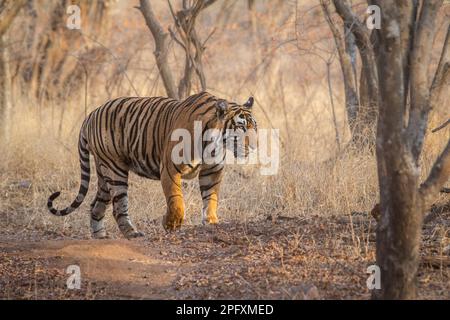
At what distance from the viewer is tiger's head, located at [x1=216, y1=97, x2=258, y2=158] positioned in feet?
20.0

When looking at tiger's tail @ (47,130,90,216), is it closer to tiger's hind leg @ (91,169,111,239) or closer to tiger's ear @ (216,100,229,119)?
tiger's hind leg @ (91,169,111,239)

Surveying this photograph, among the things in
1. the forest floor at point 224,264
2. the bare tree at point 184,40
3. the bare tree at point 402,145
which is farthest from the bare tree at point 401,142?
the bare tree at point 184,40

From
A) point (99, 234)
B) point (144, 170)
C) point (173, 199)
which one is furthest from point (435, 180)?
point (99, 234)

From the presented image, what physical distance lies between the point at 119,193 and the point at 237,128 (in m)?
1.34

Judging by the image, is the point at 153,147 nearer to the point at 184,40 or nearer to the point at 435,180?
the point at 184,40

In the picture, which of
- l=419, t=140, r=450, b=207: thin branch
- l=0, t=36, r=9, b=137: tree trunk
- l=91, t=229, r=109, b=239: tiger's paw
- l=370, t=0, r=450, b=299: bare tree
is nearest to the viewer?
l=370, t=0, r=450, b=299: bare tree

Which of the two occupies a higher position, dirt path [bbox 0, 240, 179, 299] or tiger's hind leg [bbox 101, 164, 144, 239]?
tiger's hind leg [bbox 101, 164, 144, 239]

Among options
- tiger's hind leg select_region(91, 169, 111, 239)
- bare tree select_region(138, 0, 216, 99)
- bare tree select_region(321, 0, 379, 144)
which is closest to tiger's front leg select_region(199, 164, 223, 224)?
tiger's hind leg select_region(91, 169, 111, 239)

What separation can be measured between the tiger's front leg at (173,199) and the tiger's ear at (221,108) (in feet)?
1.97

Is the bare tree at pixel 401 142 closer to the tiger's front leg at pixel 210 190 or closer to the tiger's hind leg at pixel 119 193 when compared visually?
the tiger's front leg at pixel 210 190

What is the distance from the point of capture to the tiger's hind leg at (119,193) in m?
6.60
